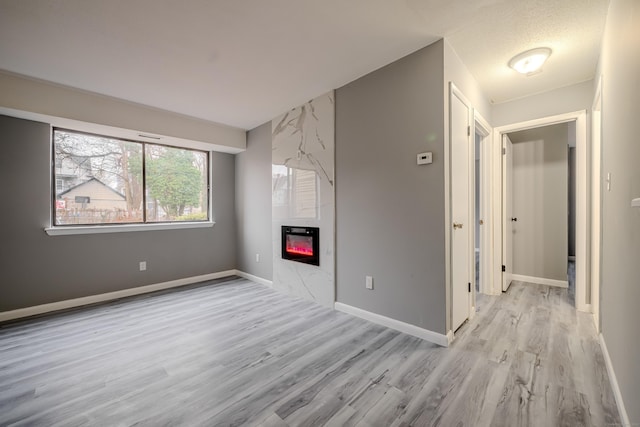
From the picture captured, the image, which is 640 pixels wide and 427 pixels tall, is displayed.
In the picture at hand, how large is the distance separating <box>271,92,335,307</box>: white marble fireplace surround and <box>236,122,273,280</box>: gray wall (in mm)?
228

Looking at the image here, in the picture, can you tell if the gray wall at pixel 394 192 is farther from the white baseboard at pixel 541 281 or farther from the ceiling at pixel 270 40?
the white baseboard at pixel 541 281

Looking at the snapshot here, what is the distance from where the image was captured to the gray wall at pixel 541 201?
12.3ft

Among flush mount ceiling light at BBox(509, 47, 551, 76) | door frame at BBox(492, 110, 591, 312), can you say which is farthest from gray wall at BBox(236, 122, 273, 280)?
door frame at BBox(492, 110, 591, 312)

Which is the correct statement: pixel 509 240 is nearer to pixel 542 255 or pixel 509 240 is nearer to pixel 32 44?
pixel 542 255

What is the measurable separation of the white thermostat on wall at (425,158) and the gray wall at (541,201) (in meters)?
2.83

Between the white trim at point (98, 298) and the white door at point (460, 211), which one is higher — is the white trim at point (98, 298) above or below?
below

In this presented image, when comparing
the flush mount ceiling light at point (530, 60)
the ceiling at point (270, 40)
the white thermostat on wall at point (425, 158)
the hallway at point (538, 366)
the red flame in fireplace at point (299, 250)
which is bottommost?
the hallway at point (538, 366)

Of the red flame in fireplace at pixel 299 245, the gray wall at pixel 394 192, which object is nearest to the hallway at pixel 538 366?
the gray wall at pixel 394 192

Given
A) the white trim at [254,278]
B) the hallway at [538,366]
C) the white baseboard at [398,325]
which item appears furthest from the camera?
the white trim at [254,278]

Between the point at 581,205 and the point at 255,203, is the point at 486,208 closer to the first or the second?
the point at 581,205

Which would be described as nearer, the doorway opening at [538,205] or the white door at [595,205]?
the white door at [595,205]

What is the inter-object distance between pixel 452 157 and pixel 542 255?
9.58 feet

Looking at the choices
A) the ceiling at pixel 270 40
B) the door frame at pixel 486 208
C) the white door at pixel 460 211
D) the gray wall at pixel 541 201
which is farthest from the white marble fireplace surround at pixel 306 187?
the gray wall at pixel 541 201

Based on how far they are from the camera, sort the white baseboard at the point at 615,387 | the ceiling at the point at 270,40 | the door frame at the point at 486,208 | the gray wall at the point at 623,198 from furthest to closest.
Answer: the door frame at the point at 486,208 → the ceiling at the point at 270,40 → the white baseboard at the point at 615,387 → the gray wall at the point at 623,198
